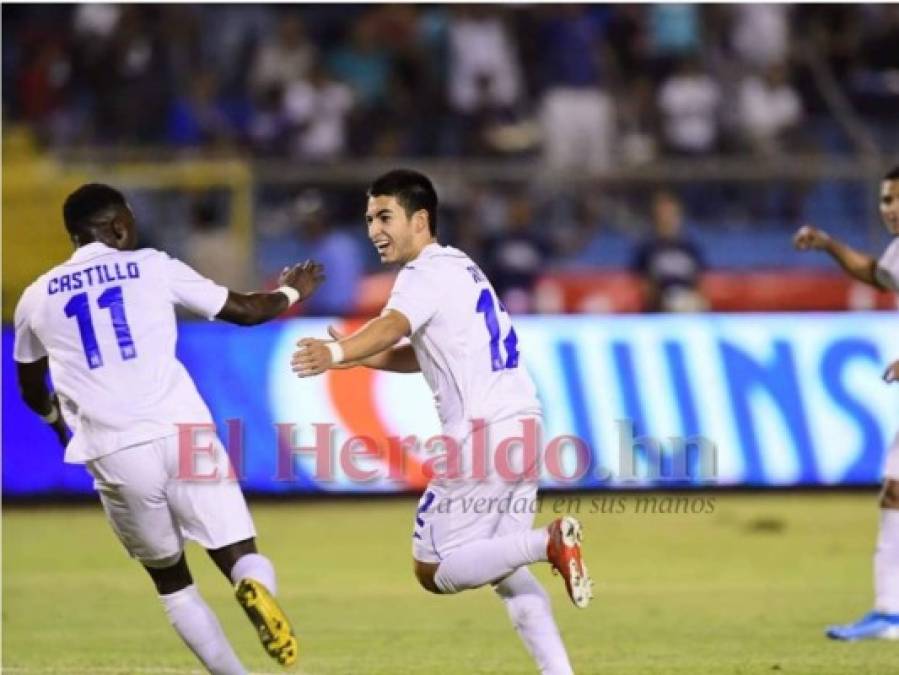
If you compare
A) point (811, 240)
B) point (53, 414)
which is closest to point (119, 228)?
point (53, 414)

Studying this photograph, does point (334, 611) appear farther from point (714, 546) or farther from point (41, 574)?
point (714, 546)

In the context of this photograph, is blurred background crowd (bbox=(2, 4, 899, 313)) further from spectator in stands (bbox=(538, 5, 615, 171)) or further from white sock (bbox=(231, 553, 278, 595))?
white sock (bbox=(231, 553, 278, 595))

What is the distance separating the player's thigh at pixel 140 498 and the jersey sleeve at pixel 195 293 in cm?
60

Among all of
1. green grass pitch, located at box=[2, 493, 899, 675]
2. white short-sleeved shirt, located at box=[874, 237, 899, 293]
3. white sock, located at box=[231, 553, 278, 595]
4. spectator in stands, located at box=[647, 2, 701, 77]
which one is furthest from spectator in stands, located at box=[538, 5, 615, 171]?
white sock, located at box=[231, 553, 278, 595]

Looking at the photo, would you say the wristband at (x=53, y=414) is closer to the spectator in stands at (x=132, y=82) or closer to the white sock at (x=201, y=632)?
the white sock at (x=201, y=632)

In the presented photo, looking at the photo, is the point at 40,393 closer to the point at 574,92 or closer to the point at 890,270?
the point at 890,270

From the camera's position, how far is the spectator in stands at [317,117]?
64.8 ft

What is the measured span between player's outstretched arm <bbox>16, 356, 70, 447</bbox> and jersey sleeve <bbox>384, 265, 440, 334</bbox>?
5.50 feet

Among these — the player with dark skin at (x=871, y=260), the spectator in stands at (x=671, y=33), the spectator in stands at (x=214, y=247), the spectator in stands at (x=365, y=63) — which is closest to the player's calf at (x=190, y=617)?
the player with dark skin at (x=871, y=260)

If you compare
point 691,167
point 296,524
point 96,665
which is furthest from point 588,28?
point 96,665

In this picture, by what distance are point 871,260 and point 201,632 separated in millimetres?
4889

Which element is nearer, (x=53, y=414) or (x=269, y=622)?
(x=269, y=622)

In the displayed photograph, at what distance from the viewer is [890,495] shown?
10258 mm

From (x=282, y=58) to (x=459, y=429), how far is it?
13076 millimetres
